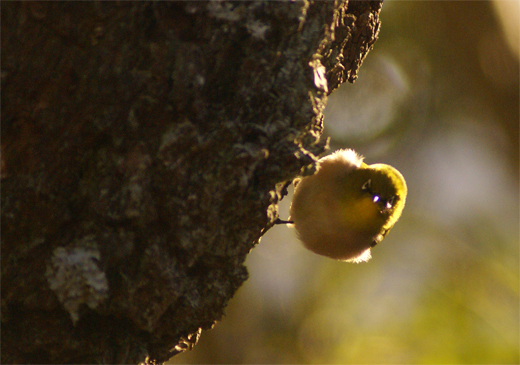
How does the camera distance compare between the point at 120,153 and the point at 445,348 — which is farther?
the point at 445,348

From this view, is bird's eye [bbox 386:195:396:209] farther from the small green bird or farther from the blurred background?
the blurred background

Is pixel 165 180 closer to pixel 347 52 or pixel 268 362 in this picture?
pixel 347 52

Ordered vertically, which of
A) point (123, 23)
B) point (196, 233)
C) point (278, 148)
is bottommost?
point (196, 233)

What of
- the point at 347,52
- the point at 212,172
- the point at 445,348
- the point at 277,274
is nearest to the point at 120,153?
the point at 212,172

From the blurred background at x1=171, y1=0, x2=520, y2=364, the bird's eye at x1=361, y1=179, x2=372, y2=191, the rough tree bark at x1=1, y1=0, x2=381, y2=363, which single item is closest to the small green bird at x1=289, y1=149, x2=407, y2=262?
the bird's eye at x1=361, y1=179, x2=372, y2=191

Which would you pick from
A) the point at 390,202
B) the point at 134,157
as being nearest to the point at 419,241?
the point at 390,202

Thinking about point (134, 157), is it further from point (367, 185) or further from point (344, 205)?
point (367, 185)
